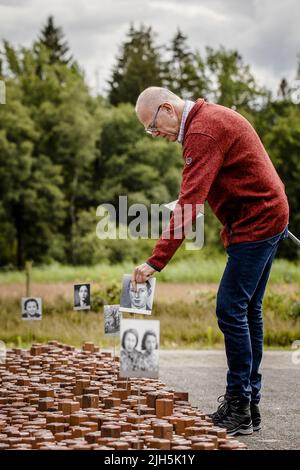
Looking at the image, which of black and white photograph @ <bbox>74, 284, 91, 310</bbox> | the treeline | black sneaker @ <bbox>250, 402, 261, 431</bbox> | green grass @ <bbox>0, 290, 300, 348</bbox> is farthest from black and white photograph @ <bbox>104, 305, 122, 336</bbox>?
the treeline

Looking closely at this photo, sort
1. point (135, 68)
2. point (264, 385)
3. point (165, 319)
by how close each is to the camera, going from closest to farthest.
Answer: point (264, 385) → point (165, 319) → point (135, 68)

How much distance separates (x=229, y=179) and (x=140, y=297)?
734 millimetres

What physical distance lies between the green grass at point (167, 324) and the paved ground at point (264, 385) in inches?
58.0

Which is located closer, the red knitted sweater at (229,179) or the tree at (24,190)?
the red knitted sweater at (229,179)

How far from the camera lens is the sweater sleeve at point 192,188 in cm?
435

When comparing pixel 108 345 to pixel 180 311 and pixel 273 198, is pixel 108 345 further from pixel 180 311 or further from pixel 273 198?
pixel 273 198

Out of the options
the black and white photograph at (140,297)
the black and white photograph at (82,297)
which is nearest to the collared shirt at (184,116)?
the black and white photograph at (140,297)

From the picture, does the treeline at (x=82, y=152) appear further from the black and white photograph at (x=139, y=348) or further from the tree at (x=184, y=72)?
the black and white photograph at (x=139, y=348)

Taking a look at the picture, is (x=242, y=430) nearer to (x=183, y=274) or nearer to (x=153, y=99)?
(x=153, y=99)

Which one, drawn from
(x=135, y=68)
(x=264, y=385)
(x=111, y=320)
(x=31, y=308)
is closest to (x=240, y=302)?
(x=111, y=320)

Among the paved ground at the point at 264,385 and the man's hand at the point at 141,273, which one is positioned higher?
the man's hand at the point at 141,273

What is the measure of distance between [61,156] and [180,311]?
1059 inches

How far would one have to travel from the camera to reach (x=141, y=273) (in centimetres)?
434

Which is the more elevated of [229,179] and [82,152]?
[82,152]
